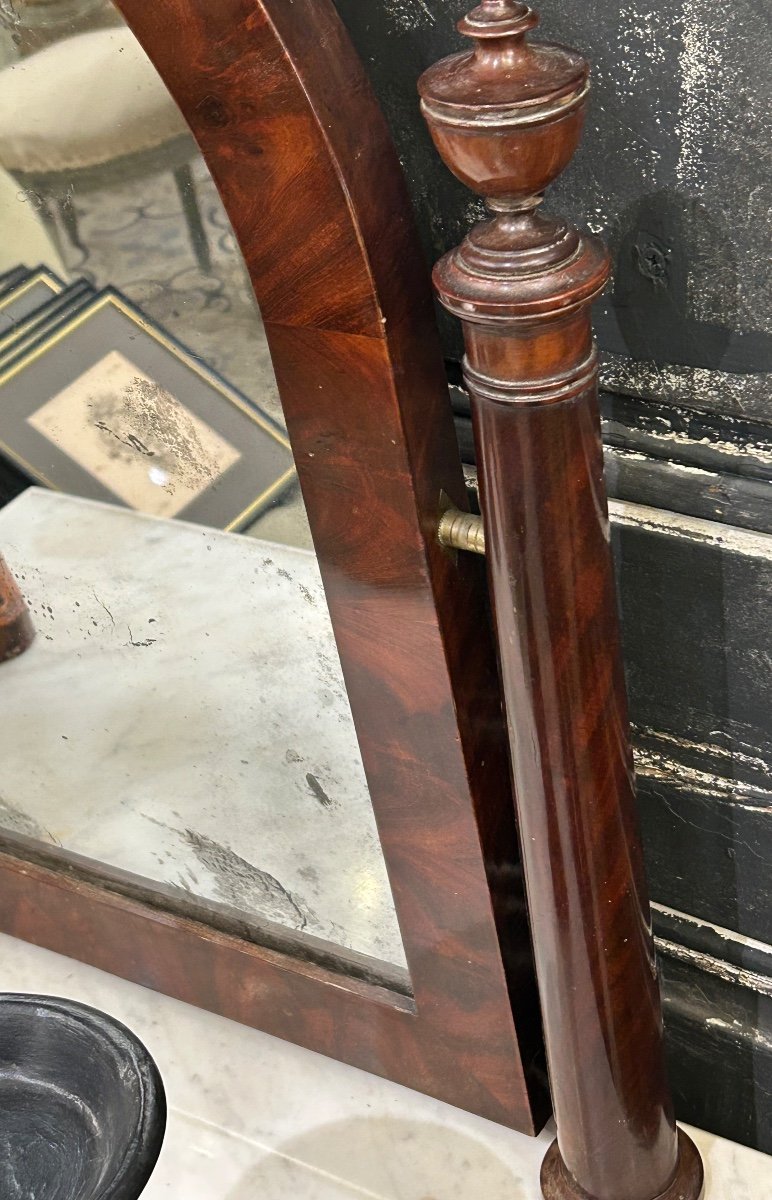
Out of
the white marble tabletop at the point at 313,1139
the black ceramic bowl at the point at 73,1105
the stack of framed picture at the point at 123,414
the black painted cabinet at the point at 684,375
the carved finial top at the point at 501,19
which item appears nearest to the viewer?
the carved finial top at the point at 501,19

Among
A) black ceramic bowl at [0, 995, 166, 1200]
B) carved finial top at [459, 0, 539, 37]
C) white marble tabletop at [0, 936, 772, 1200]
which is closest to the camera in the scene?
carved finial top at [459, 0, 539, 37]

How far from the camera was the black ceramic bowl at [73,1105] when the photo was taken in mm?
819

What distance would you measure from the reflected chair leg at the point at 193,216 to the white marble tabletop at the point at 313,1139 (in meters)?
0.64

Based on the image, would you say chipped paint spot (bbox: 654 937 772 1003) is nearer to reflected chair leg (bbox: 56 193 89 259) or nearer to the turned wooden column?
the turned wooden column

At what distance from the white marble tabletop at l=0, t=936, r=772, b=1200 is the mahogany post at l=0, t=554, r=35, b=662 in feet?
1.15

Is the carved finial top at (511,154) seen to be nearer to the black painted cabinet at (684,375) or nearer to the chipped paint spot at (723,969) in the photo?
the black painted cabinet at (684,375)

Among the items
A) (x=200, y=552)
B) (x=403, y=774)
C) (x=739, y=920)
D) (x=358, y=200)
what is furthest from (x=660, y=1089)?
(x=358, y=200)

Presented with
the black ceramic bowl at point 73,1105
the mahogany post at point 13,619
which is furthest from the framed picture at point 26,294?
the black ceramic bowl at point 73,1105

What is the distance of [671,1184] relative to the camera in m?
0.86

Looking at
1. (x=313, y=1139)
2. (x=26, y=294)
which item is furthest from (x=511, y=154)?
(x=313, y=1139)

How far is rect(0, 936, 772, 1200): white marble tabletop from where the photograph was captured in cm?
93

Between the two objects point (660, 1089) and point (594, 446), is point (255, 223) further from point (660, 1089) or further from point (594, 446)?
point (660, 1089)

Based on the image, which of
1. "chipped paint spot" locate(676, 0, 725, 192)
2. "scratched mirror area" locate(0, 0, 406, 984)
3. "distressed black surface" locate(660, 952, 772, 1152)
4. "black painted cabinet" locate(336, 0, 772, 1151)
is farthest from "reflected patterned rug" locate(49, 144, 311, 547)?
"distressed black surface" locate(660, 952, 772, 1152)

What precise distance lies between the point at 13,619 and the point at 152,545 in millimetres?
170
